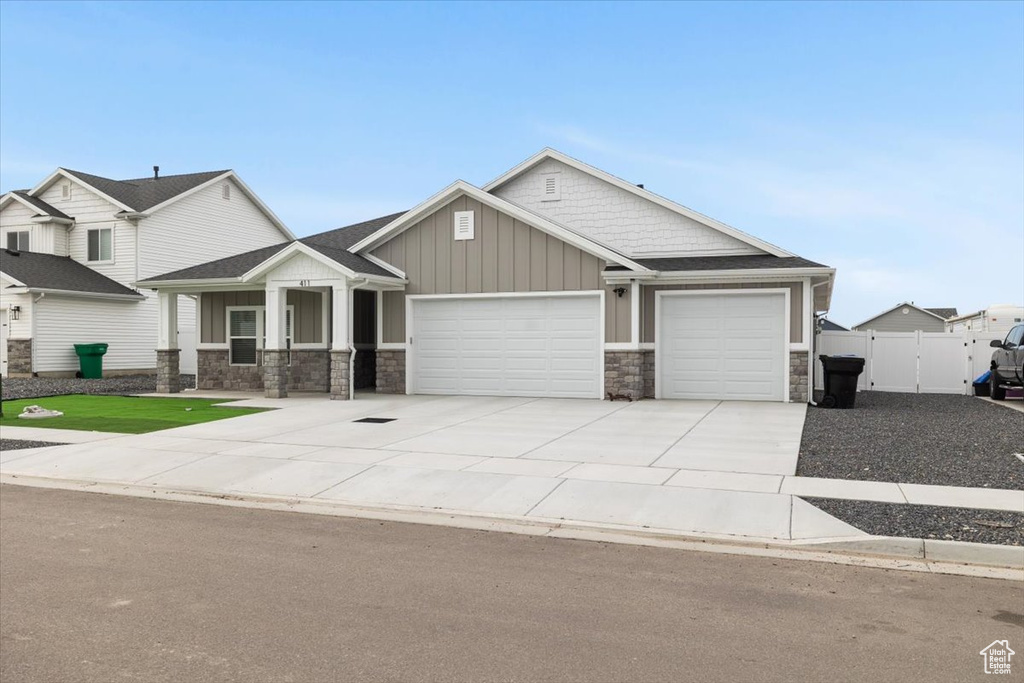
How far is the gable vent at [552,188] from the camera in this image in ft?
75.1

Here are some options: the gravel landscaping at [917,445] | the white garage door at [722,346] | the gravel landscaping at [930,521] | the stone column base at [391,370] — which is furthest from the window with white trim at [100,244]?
the gravel landscaping at [930,521]

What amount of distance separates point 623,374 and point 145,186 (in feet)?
81.0

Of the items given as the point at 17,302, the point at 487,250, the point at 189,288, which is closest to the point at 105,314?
the point at 17,302

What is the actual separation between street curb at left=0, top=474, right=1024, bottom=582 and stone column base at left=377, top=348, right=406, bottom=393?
36.3ft

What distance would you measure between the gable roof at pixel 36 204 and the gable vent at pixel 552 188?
20.0m

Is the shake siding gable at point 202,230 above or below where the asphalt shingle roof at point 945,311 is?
above

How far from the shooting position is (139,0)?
18.8 meters

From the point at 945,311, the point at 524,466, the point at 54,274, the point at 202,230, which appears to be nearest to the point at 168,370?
the point at 54,274

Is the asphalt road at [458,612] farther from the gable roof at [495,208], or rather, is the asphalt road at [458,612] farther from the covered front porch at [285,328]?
the gable roof at [495,208]

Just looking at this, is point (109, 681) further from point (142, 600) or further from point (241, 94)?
point (241, 94)

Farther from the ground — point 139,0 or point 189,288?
point 139,0

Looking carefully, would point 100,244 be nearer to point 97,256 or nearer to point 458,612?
point 97,256

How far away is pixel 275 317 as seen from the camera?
19.2 m

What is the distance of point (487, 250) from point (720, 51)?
7.21 m
